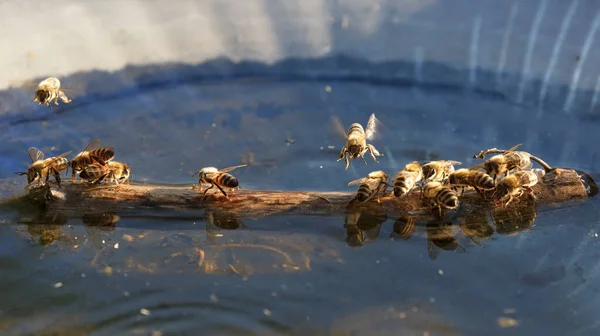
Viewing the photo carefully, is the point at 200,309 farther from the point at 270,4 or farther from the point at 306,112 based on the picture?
the point at 270,4

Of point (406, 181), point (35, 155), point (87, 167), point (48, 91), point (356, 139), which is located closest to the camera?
point (406, 181)

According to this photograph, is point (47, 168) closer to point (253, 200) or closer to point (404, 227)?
point (253, 200)

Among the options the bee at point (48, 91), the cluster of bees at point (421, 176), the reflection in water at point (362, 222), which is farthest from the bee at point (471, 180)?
the bee at point (48, 91)

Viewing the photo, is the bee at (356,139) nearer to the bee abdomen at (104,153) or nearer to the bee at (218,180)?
the bee at (218,180)

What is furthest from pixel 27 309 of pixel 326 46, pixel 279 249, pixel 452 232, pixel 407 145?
pixel 326 46

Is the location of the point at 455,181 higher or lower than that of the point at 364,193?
higher

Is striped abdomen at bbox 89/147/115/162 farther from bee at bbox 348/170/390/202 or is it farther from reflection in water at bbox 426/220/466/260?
reflection in water at bbox 426/220/466/260

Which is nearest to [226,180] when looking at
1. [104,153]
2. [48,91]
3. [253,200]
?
[253,200]
